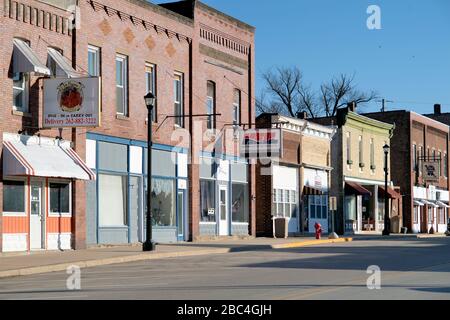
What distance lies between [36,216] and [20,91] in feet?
Answer: 13.5

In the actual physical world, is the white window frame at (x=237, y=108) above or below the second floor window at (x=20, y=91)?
above

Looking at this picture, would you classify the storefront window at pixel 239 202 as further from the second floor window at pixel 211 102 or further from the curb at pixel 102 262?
the curb at pixel 102 262

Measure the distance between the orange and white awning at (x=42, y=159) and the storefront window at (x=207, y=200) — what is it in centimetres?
921

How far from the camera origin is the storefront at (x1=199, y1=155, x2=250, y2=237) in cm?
3731

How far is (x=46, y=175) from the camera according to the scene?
26.0 metres

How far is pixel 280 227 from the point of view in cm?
4247

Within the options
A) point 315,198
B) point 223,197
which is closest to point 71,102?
point 223,197

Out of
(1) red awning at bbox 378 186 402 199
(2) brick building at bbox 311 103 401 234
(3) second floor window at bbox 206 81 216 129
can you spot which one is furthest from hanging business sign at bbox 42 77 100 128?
(1) red awning at bbox 378 186 402 199

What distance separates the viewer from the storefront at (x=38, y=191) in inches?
1012

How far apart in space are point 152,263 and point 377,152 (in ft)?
119

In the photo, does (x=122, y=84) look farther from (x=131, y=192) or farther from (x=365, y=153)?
(x=365, y=153)

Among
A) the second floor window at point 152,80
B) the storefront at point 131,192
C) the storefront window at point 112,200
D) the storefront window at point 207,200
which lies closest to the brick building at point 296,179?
the storefront window at point 207,200
